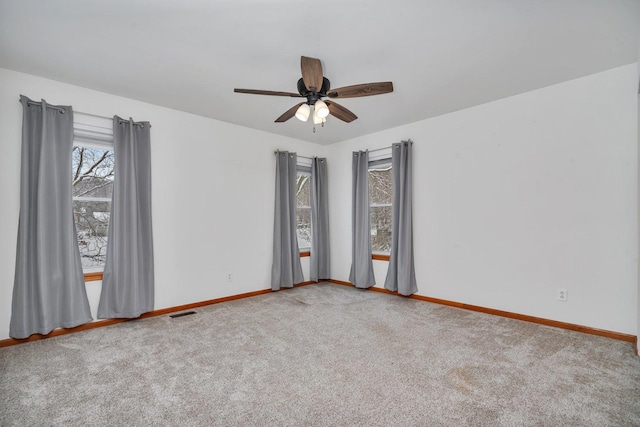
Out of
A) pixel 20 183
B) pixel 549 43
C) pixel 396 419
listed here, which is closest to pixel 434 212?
pixel 549 43

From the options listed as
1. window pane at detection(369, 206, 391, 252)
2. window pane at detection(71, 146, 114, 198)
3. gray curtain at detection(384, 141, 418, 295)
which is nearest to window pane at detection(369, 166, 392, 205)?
window pane at detection(369, 206, 391, 252)

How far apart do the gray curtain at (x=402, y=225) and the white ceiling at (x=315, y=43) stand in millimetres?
1098

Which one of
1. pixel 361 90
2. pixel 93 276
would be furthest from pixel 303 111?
pixel 93 276

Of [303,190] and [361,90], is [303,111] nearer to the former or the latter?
[361,90]

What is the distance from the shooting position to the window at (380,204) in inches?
187

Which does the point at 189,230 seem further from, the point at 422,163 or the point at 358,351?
the point at 422,163

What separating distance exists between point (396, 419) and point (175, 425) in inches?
47.9

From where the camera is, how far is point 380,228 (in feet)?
15.9

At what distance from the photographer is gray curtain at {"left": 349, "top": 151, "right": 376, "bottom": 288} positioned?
475 cm

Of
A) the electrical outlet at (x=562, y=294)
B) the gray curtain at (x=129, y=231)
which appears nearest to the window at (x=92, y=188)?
the gray curtain at (x=129, y=231)

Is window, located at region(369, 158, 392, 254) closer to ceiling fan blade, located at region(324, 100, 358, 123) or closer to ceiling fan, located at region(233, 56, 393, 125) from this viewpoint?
ceiling fan blade, located at region(324, 100, 358, 123)

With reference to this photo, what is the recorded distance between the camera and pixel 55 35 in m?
2.24

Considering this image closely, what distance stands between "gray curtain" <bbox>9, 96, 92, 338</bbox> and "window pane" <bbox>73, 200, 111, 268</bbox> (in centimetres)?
25

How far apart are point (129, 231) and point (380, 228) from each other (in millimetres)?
3384
